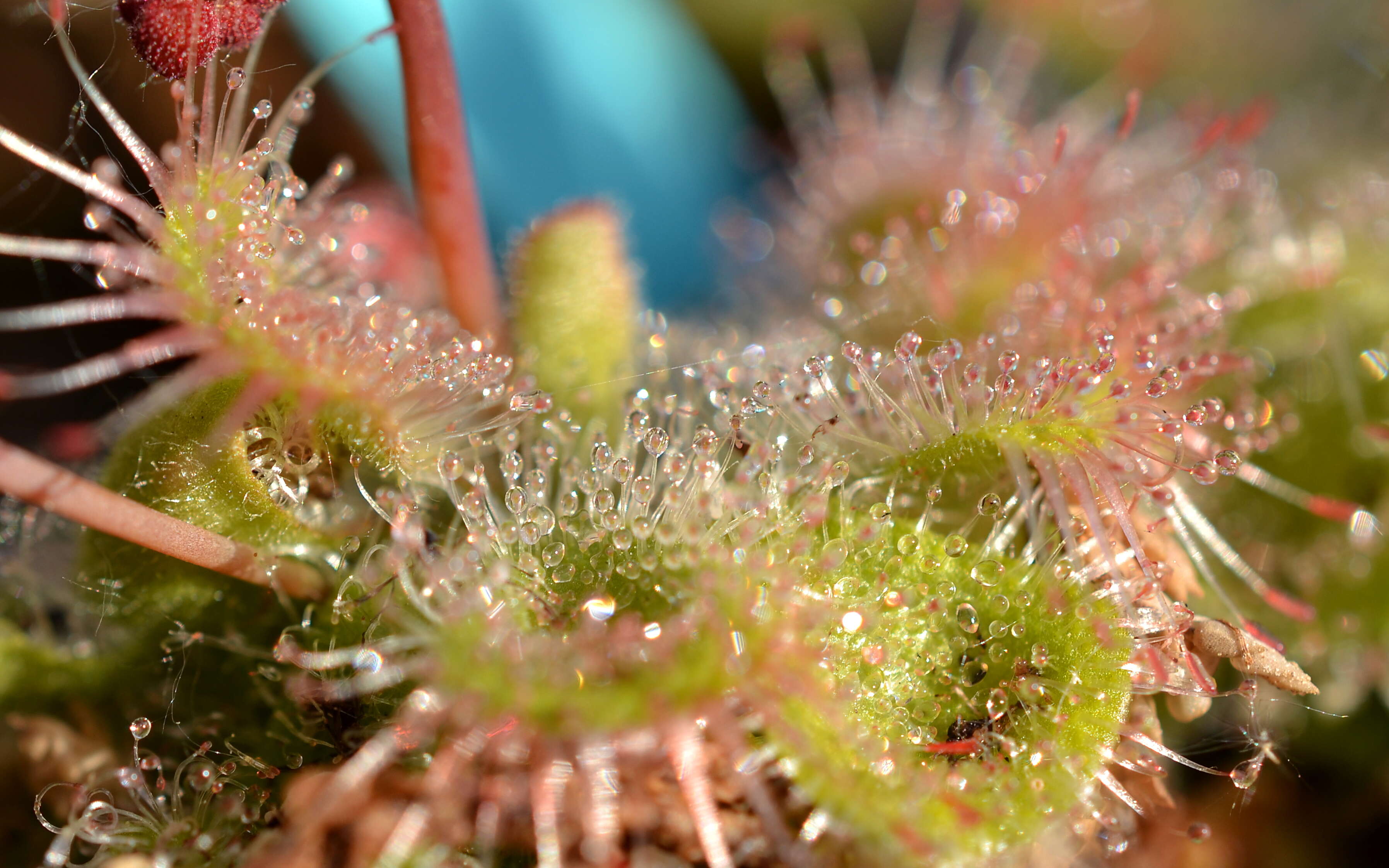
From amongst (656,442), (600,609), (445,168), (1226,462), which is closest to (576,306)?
(445,168)

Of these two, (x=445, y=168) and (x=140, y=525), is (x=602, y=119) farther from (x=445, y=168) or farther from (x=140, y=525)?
(x=140, y=525)

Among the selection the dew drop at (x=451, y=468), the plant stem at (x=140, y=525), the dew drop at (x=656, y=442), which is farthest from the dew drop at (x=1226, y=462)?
the plant stem at (x=140, y=525)

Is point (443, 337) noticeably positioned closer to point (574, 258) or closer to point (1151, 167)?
point (574, 258)

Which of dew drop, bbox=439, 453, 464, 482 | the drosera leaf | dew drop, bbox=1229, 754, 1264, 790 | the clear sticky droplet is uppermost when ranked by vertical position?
the drosera leaf

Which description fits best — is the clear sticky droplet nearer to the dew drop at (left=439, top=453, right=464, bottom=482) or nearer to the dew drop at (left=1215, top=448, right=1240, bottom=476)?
the dew drop at (left=439, top=453, right=464, bottom=482)

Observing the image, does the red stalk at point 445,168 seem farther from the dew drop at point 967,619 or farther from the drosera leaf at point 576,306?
the dew drop at point 967,619

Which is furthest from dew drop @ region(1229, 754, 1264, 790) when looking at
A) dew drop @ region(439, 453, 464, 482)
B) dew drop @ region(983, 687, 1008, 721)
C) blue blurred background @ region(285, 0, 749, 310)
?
blue blurred background @ region(285, 0, 749, 310)

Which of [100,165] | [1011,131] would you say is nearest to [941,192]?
[1011,131]
